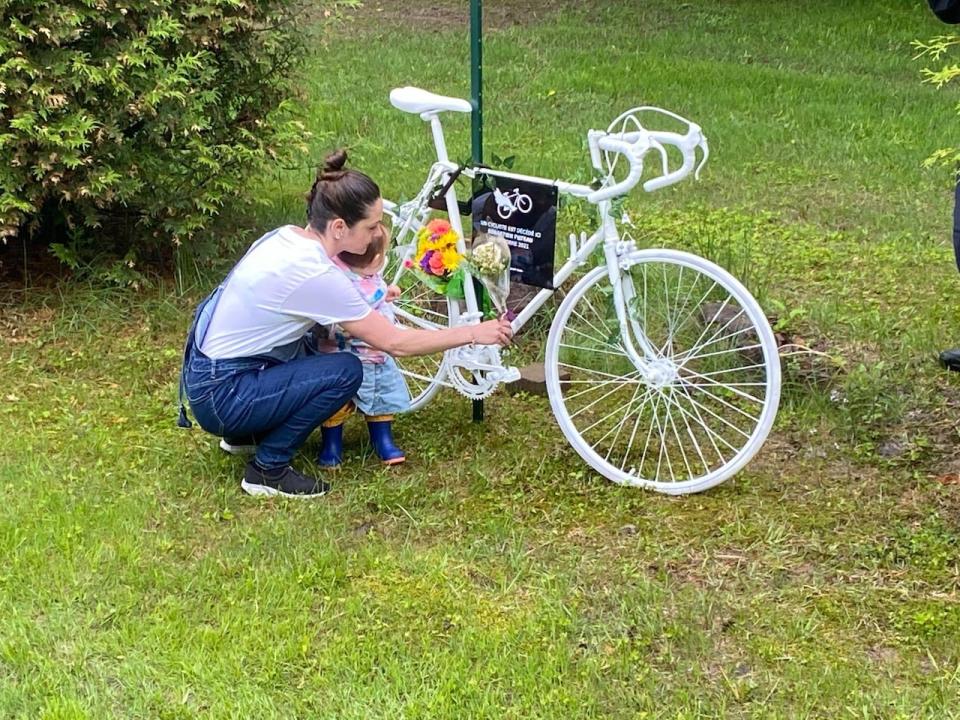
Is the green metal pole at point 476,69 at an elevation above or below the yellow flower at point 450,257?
above

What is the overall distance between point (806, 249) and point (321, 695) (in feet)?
12.6

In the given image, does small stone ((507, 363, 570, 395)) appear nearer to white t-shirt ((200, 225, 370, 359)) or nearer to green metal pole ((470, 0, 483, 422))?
green metal pole ((470, 0, 483, 422))

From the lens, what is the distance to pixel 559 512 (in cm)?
347

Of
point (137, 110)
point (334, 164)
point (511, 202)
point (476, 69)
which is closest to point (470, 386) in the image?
point (511, 202)

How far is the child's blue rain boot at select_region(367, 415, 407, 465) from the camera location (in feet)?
12.5

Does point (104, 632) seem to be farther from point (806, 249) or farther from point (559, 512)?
point (806, 249)

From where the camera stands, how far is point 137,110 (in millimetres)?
4637

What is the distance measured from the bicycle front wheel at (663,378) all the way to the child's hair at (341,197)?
2.51 ft

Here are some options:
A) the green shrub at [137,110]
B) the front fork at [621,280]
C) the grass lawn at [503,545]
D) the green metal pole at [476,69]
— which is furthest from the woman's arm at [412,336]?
the green shrub at [137,110]

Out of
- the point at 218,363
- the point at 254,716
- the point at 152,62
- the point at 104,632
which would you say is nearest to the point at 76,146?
the point at 152,62

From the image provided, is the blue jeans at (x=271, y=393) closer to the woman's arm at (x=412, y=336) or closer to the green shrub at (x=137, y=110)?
the woman's arm at (x=412, y=336)

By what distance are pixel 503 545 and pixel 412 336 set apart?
0.73 meters

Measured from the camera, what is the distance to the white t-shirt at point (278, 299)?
331 cm

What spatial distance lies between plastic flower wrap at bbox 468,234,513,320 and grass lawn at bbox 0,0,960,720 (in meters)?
0.38
